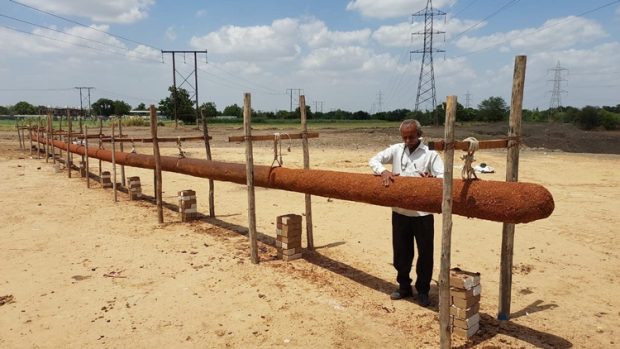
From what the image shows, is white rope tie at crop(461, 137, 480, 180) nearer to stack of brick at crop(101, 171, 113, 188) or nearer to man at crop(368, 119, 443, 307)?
man at crop(368, 119, 443, 307)

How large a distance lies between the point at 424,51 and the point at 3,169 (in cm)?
3995

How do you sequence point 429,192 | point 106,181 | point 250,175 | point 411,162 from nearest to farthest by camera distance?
point 429,192, point 411,162, point 250,175, point 106,181

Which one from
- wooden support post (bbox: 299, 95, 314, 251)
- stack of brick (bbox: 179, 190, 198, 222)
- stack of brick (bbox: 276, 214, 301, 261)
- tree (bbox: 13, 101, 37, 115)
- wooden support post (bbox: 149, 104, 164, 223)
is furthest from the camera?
tree (bbox: 13, 101, 37, 115)

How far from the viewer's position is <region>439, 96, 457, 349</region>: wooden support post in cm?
363

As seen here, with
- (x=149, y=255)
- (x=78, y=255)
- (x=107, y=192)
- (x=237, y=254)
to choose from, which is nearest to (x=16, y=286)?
(x=78, y=255)

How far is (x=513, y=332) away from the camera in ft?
14.6

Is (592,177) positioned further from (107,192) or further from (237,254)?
(107,192)

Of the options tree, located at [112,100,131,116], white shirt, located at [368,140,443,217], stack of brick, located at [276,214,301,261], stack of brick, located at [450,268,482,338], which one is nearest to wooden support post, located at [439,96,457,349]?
stack of brick, located at [450,268,482,338]

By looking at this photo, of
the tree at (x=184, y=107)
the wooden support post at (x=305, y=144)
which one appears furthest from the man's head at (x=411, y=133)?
the tree at (x=184, y=107)

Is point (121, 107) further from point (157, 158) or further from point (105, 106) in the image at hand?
point (157, 158)

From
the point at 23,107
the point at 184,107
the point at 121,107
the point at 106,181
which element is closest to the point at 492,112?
the point at 184,107

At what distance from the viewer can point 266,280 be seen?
5984mm

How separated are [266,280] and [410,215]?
7.31 ft

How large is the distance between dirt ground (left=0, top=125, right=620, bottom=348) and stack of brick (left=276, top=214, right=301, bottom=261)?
19cm
